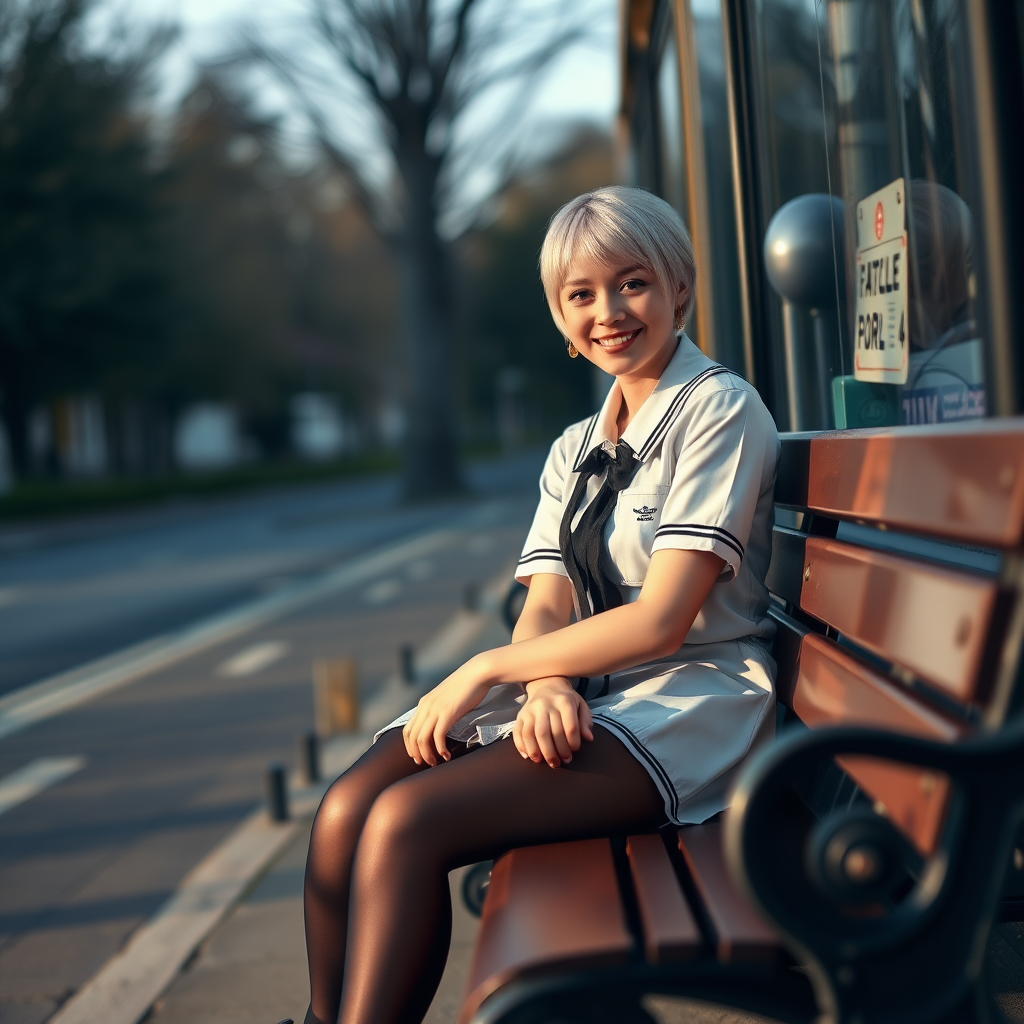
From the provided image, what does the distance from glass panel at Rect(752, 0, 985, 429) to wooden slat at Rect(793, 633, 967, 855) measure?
51 cm

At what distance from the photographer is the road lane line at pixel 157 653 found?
7.04m

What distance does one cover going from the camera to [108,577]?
14.7 metres

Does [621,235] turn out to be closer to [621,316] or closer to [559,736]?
[621,316]

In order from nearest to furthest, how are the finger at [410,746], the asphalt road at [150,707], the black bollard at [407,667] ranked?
the finger at [410,746], the asphalt road at [150,707], the black bollard at [407,667]

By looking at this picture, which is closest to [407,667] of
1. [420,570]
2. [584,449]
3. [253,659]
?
[253,659]

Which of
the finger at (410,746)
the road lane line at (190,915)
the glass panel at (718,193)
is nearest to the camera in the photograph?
the finger at (410,746)

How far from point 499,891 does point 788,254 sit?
200 centimetres

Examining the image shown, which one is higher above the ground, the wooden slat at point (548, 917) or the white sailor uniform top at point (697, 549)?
the white sailor uniform top at point (697, 549)

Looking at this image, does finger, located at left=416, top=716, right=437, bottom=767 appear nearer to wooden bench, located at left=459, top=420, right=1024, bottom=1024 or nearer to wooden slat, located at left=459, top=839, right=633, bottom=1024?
wooden slat, located at left=459, top=839, right=633, bottom=1024

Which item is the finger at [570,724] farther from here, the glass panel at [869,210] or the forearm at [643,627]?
the glass panel at [869,210]

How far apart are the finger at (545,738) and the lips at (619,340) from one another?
29.5 inches

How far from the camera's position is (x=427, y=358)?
90.9 ft

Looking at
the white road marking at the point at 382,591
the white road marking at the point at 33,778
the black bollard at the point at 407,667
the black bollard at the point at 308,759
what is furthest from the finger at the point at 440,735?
the white road marking at the point at 382,591

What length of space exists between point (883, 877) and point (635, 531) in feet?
3.09
